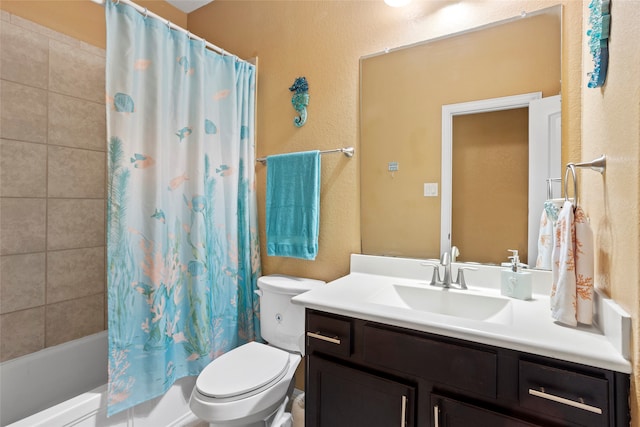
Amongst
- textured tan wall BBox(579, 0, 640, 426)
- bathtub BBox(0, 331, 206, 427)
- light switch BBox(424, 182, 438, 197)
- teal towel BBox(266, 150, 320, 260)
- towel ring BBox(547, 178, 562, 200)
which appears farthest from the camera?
teal towel BBox(266, 150, 320, 260)

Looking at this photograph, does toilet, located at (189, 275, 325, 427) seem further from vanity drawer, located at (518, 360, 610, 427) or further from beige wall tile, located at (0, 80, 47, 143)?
beige wall tile, located at (0, 80, 47, 143)

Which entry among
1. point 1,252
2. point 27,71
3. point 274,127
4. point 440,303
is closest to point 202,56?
point 274,127

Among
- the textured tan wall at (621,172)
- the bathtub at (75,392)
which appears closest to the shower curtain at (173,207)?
the bathtub at (75,392)

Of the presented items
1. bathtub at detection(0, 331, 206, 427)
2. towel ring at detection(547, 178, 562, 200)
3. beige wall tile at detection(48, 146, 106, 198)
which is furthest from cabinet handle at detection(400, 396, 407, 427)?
beige wall tile at detection(48, 146, 106, 198)

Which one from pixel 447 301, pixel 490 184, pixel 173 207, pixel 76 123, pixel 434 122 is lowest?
pixel 447 301

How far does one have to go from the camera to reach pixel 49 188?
1756 millimetres

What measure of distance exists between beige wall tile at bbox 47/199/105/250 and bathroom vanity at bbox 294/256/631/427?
1.55 metres

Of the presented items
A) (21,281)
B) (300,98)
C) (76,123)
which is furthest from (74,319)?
(300,98)

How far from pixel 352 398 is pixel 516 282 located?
2.46 ft

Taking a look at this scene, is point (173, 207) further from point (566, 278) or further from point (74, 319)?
point (566, 278)

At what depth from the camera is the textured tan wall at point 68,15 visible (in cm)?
165

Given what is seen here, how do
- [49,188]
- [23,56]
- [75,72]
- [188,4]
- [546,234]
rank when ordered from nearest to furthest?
[546,234] < [23,56] < [49,188] < [75,72] < [188,4]

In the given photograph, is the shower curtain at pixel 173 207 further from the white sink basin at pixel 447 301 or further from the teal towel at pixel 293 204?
the white sink basin at pixel 447 301

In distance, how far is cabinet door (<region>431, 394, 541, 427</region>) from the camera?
2.77 feet
